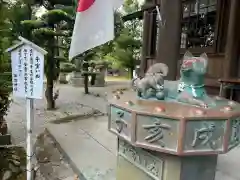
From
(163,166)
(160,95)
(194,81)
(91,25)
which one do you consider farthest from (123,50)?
(163,166)

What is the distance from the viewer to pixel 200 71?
2029mm

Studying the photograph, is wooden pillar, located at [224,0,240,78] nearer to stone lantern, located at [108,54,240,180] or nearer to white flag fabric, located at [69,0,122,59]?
white flag fabric, located at [69,0,122,59]

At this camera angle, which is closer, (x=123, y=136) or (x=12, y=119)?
(x=123, y=136)

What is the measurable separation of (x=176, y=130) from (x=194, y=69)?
0.56 m

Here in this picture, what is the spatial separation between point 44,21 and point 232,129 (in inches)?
224

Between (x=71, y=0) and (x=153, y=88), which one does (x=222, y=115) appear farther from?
(x=71, y=0)

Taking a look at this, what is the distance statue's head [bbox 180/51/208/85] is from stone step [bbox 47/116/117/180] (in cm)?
152

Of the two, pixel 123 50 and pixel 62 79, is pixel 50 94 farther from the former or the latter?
pixel 123 50

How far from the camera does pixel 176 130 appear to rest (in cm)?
176

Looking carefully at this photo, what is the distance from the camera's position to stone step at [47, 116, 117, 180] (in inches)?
124

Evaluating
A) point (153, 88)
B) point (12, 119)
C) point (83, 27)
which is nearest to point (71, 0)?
point (12, 119)

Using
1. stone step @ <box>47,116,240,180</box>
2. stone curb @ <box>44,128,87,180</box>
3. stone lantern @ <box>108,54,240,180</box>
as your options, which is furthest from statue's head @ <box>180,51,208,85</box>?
stone curb @ <box>44,128,87,180</box>

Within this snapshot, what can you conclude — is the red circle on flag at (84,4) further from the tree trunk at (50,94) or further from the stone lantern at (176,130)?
the tree trunk at (50,94)

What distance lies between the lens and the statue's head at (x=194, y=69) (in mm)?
2023
